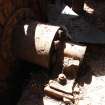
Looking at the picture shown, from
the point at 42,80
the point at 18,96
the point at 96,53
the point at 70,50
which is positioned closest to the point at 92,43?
the point at 96,53

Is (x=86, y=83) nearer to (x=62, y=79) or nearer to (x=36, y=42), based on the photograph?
(x=62, y=79)

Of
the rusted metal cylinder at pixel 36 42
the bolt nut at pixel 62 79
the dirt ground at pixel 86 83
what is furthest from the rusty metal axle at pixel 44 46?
the dirt ground at pixel 86 83

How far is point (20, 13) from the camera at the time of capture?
3.40 meters

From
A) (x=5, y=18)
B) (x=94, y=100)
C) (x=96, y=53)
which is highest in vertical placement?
(x=5, y=18)

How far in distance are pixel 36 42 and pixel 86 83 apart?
2.72 ft

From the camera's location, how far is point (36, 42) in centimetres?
320

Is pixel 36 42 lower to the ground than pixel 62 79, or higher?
higher

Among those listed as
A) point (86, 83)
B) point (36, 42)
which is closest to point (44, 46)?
point (36, 42)

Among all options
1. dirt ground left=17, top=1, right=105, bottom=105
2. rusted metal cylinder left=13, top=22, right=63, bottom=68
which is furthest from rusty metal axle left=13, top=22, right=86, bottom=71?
dirt ground left=17, top=1, right=105, bottom=105

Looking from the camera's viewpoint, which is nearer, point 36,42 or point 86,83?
point 36,42

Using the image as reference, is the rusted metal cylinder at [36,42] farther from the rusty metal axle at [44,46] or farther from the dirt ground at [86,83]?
the dirt ground at [86,83]

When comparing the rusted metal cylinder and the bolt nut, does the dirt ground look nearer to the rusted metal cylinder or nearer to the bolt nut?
the bolt nut

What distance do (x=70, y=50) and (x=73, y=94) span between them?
56 cm

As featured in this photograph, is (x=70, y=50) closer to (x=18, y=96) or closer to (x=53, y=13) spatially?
(x=18, y=96)
